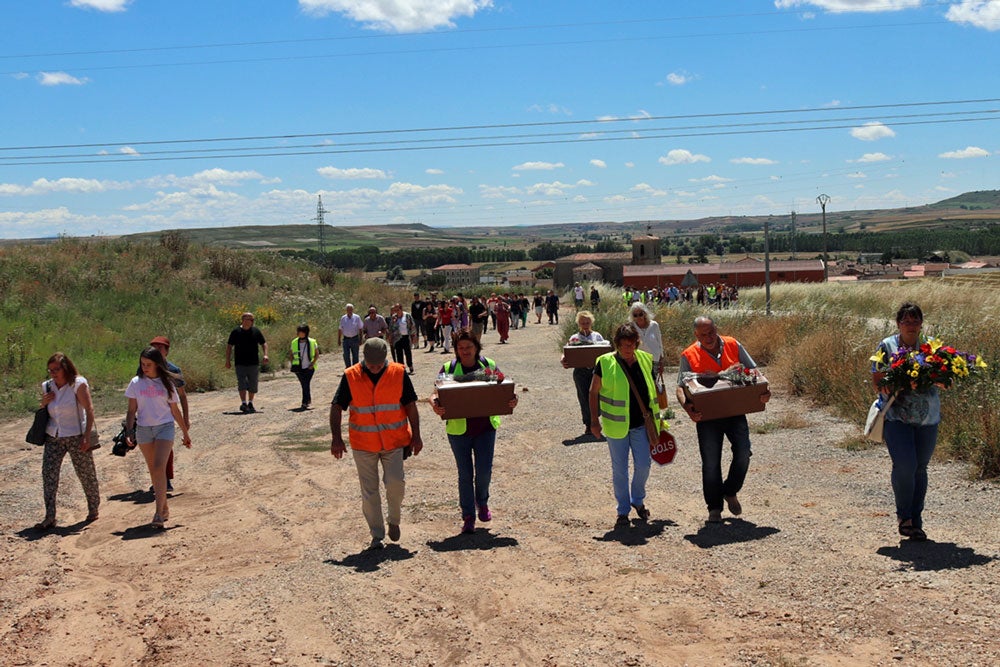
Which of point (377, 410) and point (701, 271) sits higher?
point (377, 410)

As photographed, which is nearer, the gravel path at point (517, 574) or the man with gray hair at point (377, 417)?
the gravel path at point (517, 574)

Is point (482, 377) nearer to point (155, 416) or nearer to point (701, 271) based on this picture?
point (155, 416)

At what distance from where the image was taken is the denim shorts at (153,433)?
9039 mm

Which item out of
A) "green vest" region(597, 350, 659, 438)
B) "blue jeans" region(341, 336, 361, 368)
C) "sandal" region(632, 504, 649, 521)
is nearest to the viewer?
"green vest" region(597, 350, 659, 438)

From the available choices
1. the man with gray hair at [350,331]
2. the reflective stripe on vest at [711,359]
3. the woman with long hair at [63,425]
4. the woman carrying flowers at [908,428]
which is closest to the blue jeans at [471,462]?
the reflective stripe on vest at [711,359]

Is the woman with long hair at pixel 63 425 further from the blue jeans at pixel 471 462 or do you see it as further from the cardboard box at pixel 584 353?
the cardboard box at pixel 584 353

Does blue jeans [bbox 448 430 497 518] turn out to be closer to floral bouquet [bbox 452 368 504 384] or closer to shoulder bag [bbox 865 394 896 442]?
floral bouquet [bbox 452 368 504 384]

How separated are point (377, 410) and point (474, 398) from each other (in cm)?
79

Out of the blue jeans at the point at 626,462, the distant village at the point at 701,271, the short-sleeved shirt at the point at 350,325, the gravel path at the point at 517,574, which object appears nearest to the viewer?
the gravel path at the point at 517,574

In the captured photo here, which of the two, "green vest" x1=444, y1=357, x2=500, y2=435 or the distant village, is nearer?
"green vest" x1=444, y1=357, x2=500, y2=435

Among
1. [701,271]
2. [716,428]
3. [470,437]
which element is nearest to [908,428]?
[716,428]

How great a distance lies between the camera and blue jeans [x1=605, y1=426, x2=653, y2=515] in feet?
26.5

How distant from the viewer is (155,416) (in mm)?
9023

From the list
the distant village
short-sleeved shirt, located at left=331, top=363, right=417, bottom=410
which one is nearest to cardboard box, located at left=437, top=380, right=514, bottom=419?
short-sleeved shirt, located at left=331, top=363, right=417, bottom=410
